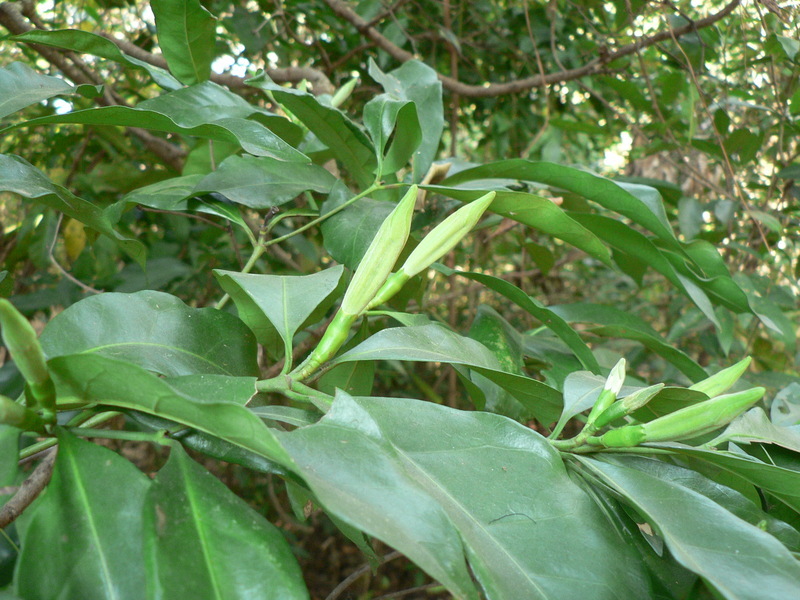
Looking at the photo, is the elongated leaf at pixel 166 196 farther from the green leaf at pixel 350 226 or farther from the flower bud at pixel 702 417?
the flower bud at pixel 702 417

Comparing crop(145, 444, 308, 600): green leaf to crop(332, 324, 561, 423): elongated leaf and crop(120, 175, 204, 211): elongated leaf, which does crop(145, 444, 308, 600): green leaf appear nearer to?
crop(332, 324, 561, 423): elongated leaf

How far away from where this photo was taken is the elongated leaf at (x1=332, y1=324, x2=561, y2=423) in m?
0.43

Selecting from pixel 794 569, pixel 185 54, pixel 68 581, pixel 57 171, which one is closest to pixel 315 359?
pixel 68 581

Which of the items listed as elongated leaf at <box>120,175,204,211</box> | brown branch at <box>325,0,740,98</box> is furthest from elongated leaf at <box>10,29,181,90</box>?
brown branch at <box>325,0,740,98</box>

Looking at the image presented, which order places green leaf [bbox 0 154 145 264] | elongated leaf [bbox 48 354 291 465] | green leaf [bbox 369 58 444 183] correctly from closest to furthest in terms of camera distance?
elongated leaf [bbox 48 354 291 465] → green leaf [bbox 0 154 145 264] → green leaf [bbox 369 58 444 183]

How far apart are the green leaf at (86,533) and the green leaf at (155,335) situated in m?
0.09

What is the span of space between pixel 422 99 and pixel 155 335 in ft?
1.50

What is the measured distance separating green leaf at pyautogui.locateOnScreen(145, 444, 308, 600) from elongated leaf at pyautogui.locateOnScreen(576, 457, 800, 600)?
0.20 m

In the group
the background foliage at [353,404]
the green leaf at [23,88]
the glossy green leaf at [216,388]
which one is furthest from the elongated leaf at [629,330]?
the green leaf at [23,88]

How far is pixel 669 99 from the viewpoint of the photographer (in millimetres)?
1273

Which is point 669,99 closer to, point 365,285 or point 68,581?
point 365,285

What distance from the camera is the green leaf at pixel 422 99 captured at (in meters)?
0.72

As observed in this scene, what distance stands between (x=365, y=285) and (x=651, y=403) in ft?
0.80

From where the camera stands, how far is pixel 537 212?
0.59 metres
